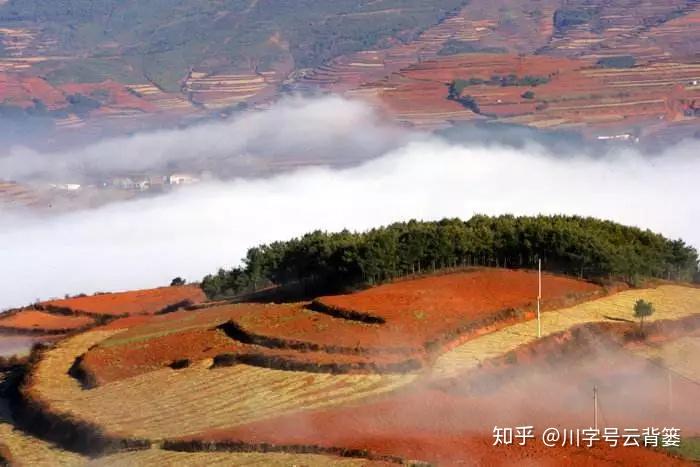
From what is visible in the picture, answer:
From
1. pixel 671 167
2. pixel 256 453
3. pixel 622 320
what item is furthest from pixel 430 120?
pixel 256 453

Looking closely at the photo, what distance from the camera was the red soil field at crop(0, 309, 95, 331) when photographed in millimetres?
43750

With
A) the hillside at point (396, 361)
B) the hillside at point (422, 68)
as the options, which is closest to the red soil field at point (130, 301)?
the hillside at point (396, 361)

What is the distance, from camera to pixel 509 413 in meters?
25.7

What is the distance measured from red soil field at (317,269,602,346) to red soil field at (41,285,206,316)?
43.3 feet

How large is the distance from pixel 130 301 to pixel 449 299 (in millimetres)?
18813

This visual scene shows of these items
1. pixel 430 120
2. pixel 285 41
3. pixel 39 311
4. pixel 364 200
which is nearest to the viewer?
pixel 39 311

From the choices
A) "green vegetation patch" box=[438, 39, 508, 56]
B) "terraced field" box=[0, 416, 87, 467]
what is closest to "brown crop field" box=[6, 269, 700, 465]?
"terraced field" box=[0, 416, 87, 467]

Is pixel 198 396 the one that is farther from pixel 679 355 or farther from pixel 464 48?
pixel 464 48

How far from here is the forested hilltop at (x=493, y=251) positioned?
3756 cm

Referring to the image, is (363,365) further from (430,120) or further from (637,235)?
(430,120)

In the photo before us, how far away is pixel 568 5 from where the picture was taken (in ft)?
603

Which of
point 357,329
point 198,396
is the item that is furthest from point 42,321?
point 198,396

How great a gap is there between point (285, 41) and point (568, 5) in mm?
43740

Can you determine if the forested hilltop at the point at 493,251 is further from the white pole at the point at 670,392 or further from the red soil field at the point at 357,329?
the white pole at the point at 670,392
